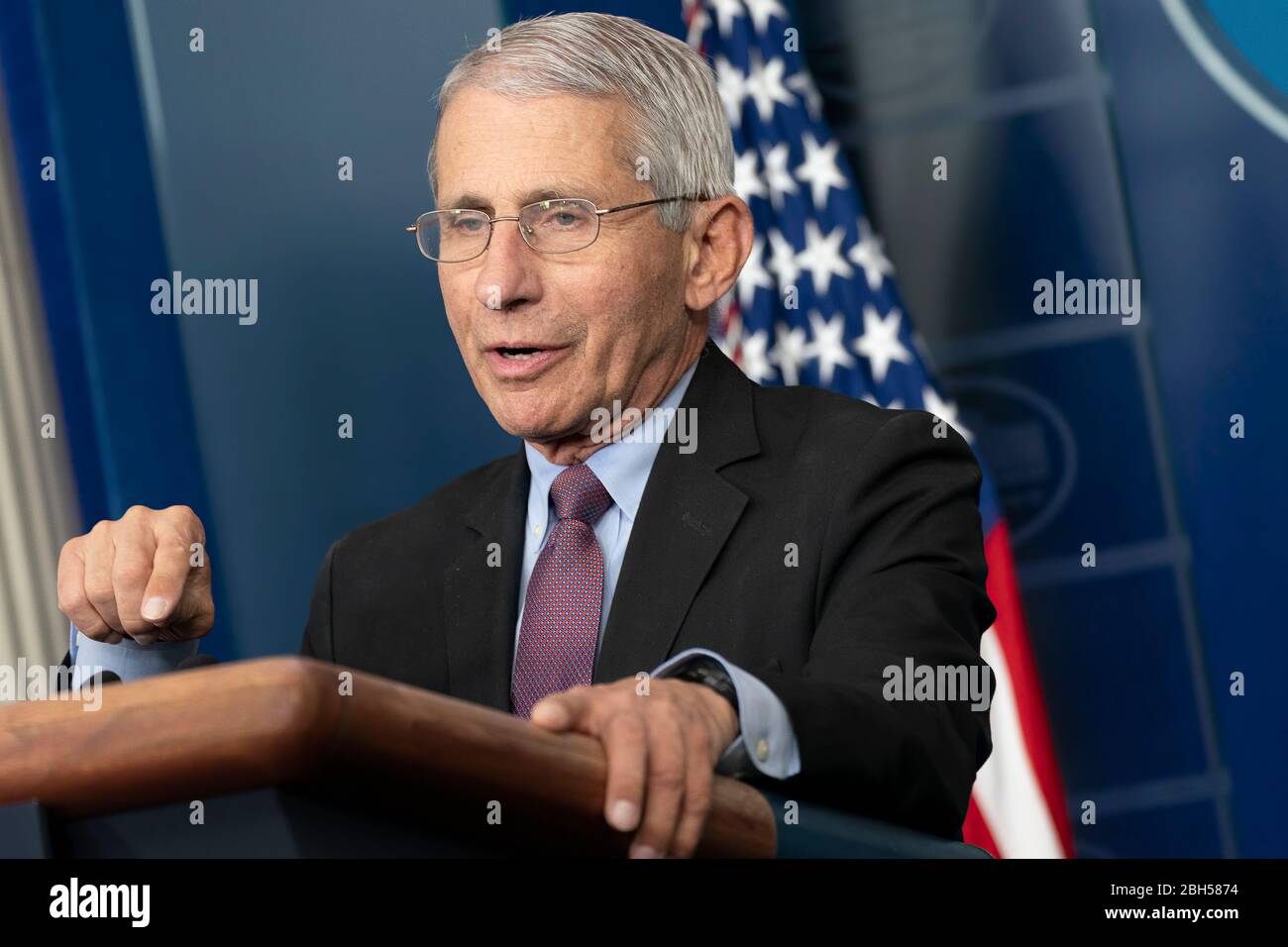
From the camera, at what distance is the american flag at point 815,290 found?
3.69 m

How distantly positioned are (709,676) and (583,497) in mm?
887

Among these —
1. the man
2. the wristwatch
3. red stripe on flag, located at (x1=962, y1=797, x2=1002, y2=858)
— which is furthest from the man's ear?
red stripe on flag, located at (x1=962, y1=797, x2=1002, y2=858)

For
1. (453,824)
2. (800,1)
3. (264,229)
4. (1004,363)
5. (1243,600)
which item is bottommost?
(1243,600)

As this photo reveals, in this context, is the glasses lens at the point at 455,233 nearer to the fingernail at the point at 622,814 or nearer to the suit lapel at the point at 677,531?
the suit lapel at the point at 677,531

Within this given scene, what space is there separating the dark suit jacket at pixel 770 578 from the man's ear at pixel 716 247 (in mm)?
89

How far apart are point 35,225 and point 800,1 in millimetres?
1963

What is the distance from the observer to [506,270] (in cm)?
205

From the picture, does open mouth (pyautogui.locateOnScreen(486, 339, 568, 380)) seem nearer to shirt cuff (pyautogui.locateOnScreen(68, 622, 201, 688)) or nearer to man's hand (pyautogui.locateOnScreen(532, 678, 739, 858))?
shirt cuff (pyautogui.locateOnScreen(68, 622, 201, 688))

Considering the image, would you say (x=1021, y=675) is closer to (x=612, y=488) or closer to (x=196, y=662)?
(x=612, y=488)

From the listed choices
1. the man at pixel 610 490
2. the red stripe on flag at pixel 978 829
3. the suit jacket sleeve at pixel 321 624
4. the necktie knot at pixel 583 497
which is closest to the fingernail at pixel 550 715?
the man at pixel 610 490

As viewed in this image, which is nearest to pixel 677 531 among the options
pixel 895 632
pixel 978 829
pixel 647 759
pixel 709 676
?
pixel 895 632
